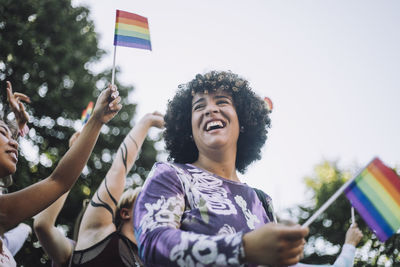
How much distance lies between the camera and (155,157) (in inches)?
551

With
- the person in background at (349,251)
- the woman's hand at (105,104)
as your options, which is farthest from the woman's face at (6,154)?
the person in background at (349,251)

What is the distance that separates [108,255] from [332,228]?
14.6 metres

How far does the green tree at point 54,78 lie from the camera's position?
33.9 ft

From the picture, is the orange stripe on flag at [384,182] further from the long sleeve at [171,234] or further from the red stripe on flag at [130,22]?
the red stripe on flag at [130,22]

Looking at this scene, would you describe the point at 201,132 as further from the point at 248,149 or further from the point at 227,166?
the point at 248,149

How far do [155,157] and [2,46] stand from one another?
6.24 m

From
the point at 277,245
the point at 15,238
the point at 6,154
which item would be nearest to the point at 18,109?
the point at 6,154

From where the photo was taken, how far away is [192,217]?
5.02 feet

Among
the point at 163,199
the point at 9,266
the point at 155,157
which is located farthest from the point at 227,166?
the point at 155,157

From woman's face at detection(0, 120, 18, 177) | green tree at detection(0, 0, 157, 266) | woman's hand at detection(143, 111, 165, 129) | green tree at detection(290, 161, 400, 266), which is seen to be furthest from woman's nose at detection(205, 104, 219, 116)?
green tree at detection(290, 161, 400, 266)

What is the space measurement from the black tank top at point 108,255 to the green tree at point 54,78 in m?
7.36

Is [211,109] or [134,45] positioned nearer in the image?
[211,109]

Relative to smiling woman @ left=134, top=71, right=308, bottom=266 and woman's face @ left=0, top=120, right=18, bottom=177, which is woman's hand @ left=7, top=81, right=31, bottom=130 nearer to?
woman's face @ left=0, top=120, right=18, bottom=177

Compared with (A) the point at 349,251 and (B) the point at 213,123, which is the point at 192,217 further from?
(A) the point at 349,251
